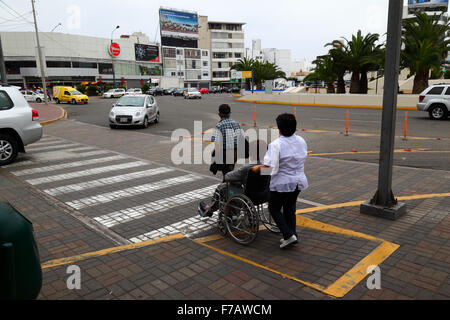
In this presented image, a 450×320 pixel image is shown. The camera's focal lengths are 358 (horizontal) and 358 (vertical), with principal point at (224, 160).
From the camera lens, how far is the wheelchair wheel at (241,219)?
14.5 ft

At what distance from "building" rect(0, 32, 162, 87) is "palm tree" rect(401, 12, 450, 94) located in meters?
55.0

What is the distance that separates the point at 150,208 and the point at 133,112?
11.5 meters

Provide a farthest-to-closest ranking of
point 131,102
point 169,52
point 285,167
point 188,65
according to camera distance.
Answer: point 188,65 → point 169,52 → point 131,102 → point 285,167

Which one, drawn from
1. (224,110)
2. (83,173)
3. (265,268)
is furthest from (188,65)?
(265,268)

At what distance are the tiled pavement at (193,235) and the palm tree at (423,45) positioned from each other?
2300cm

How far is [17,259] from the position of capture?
2473mm

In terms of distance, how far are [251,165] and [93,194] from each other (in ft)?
12.6

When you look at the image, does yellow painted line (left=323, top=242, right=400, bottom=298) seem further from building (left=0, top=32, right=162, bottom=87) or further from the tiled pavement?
building (left=0, top=32, right=162, bottom=87)

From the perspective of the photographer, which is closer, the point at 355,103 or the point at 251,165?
the point at 251,165

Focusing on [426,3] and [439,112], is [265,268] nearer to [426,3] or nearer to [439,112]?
[439,112]

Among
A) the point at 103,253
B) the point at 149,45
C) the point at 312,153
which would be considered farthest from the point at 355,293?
the point at 149,45

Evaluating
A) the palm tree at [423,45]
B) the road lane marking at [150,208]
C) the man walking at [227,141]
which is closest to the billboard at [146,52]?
the palm tree at [423,45]
